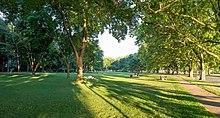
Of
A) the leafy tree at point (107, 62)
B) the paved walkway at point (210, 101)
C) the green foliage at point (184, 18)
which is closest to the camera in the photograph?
the paved walkway at point (210, 101)

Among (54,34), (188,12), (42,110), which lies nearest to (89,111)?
(42,110)

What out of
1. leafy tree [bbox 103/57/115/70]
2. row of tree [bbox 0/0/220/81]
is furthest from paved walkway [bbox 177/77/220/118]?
leafy tree [bbox 103/57/115/70]

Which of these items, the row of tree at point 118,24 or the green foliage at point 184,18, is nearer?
the green foliage at point 184,18

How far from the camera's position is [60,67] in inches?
3563

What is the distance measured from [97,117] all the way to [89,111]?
1.17 metres

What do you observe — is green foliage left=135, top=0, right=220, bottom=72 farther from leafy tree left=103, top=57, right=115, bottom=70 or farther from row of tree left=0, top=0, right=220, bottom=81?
leafy tree left=103, top=57, right=115, bottom=70

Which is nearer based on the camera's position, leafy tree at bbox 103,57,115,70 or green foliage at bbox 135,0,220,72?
green foliage at bbox 135,0,220,72

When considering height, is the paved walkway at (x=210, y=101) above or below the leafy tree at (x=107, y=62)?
below

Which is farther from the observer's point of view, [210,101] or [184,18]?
[184,18]

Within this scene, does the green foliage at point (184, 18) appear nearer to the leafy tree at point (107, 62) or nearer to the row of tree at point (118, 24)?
the row of tree at point (118, 24)

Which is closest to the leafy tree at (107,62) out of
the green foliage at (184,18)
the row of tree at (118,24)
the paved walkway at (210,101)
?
the row of tree at (118,24)

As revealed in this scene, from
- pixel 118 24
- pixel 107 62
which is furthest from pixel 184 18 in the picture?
pixel 107 62

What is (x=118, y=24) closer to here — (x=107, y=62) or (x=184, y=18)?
(x=184, y=18)

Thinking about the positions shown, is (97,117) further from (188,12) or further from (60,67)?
(60,67)
